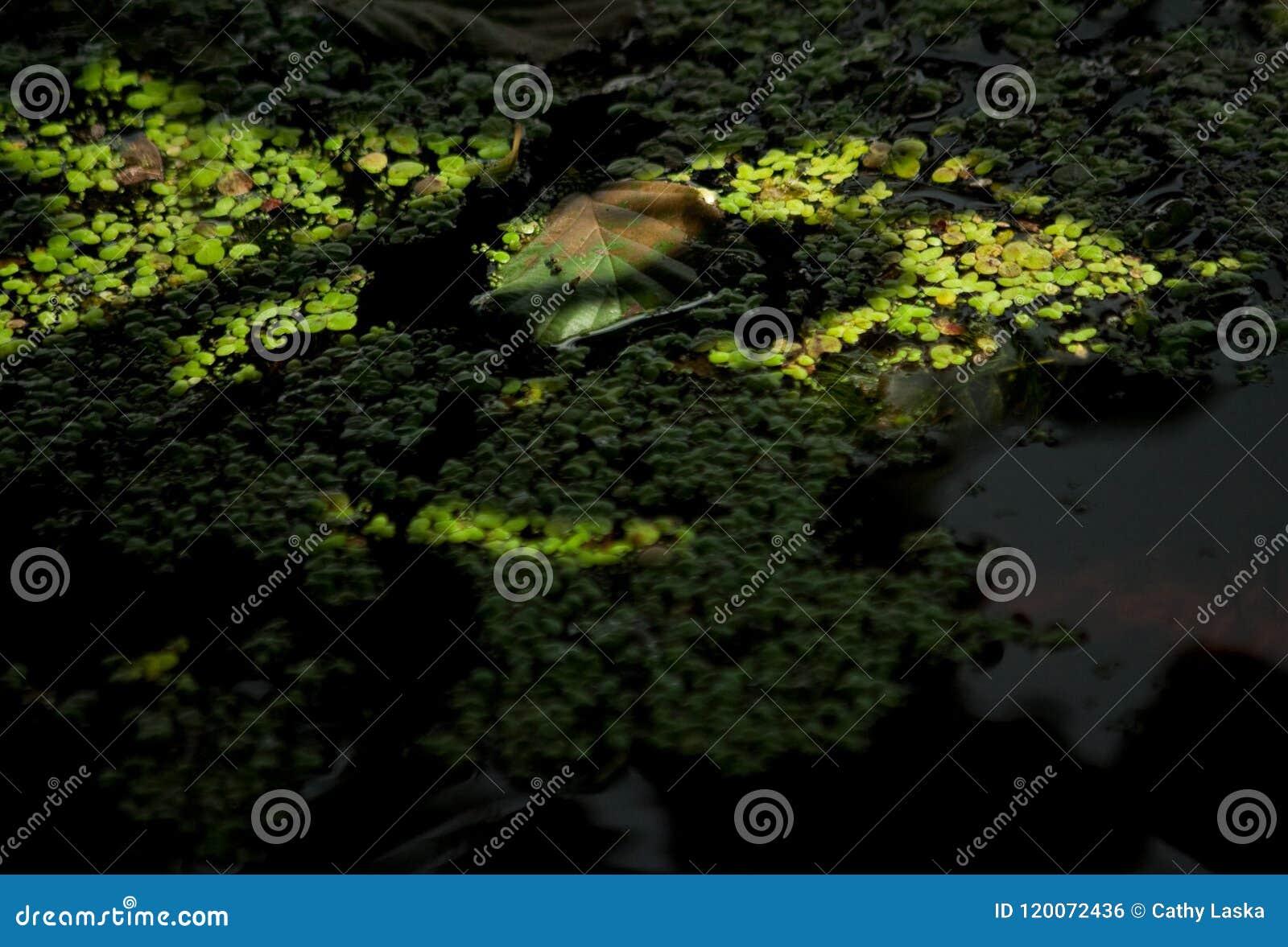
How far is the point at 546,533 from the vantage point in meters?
2.82

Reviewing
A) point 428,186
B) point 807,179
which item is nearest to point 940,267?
point 807,179

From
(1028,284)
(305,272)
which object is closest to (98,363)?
(305,272)

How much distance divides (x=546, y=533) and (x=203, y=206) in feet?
5.53

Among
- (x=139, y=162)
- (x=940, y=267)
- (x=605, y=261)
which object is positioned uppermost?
(x=940, y=267)

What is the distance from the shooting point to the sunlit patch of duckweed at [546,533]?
2.79 metres

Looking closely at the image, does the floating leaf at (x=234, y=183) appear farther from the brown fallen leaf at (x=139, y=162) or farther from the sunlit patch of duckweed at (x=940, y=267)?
the sunlit patch of duckweed at (x=940, y=267)

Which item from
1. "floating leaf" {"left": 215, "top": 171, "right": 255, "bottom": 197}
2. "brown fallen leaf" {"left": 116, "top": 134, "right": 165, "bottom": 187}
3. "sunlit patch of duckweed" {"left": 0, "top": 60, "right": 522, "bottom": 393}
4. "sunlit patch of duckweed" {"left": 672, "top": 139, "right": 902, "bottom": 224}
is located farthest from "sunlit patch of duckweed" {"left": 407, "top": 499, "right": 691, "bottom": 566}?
"brown fallen leaf" {"left": 116, "top": 134, "right": 165, "bottom": 187}

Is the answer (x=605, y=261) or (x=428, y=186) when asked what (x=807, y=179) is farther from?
(x=428, y=186)

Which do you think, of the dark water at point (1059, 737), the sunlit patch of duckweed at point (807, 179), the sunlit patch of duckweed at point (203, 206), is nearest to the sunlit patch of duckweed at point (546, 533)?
the dark water at point (1059, 737)

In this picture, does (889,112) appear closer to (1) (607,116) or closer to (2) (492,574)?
(1) (607,116)

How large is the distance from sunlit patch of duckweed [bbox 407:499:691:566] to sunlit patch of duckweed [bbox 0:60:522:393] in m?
0.77

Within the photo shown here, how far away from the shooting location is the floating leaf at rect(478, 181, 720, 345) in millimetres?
3271

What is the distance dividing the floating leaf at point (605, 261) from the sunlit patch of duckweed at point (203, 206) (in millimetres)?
410

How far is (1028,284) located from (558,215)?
1323 millimetres
